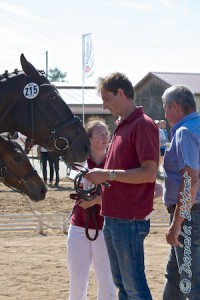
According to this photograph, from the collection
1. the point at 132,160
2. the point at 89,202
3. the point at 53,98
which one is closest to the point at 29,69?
the point at 53,98

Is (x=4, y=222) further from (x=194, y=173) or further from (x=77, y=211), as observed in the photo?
(x=194, y=173)

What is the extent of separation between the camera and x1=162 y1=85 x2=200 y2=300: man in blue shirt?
3822 millimetres

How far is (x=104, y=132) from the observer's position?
189 inches

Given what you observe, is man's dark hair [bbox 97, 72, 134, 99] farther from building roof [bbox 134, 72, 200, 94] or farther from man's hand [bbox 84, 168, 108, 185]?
building roof [bbox 134, 72, 200, 94]

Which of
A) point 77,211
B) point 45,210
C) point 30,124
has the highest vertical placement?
point 30,124

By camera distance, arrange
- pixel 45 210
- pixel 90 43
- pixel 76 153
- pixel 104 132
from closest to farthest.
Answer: pixel 76 153 < pixel 104 132 < pixel 45 210 < pixel 90 43

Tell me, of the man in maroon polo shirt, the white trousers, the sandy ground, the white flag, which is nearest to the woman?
the white trousers

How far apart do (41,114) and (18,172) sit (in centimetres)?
133

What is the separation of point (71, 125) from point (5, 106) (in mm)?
541

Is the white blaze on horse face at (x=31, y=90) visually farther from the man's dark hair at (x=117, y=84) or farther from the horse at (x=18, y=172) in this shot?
the horse at (x=18, y=172)

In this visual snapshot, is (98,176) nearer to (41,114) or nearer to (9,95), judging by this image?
(41,114)

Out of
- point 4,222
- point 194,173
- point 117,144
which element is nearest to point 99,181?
point 117,144

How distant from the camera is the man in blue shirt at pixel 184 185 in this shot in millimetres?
3822

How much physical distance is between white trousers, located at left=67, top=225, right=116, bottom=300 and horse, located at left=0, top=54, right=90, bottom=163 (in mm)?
753
